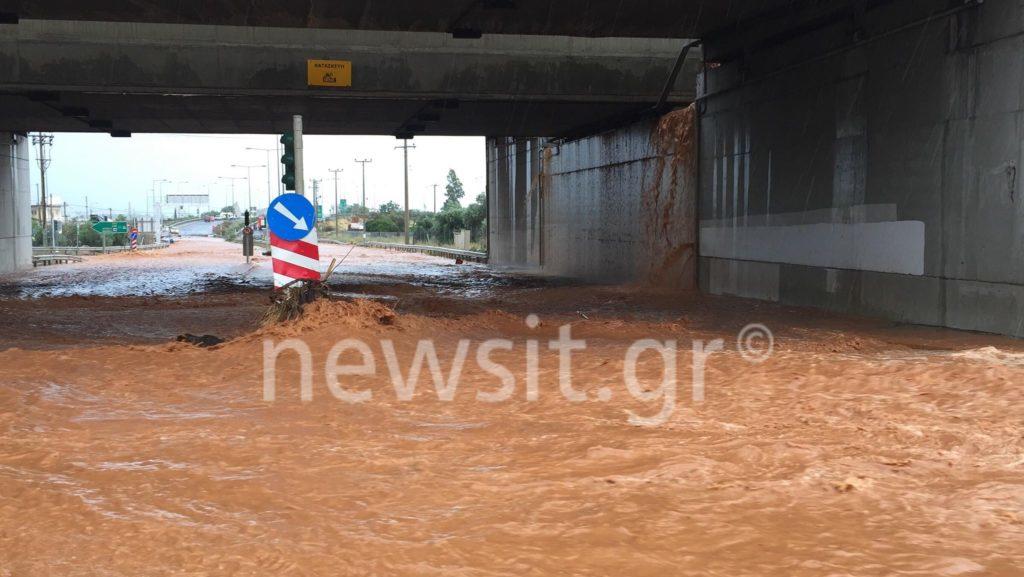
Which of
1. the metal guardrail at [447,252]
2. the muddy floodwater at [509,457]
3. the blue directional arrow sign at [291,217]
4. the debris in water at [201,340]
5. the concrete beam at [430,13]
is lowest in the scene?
the muddy floodwater at [509,457]

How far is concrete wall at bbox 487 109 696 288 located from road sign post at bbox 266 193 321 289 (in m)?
10.9

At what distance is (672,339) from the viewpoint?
40.6ft

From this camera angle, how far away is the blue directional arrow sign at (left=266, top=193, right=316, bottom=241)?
12.4 metres

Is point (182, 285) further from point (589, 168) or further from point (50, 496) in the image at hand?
point (50, 496)

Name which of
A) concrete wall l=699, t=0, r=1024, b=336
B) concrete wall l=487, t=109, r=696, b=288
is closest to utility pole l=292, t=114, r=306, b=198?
concrete wall l=699, t=0, r=1024, b=336

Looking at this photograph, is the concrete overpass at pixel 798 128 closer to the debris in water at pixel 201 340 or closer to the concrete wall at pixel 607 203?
the concrete wall at pixel 607 203

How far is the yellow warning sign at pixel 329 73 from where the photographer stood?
19156mm

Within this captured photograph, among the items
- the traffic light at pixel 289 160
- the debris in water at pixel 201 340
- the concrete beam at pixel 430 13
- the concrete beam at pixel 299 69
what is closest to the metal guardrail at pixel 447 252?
the concrete beam at pixel 299 69

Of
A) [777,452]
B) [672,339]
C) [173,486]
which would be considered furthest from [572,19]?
[173,486]

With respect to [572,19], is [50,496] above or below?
below

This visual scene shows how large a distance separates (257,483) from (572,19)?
11801 mm

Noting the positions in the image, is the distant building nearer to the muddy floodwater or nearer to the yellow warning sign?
the yellow warning sign

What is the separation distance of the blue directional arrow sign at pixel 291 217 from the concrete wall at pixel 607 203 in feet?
36.0

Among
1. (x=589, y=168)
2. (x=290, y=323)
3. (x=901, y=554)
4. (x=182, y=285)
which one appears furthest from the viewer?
(x=589, y=168)
